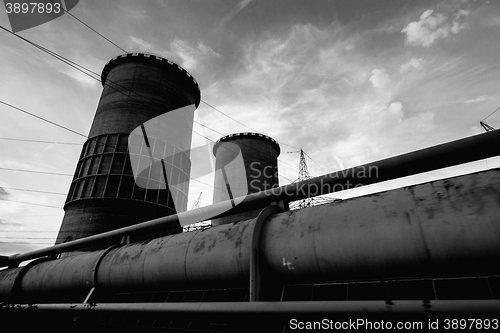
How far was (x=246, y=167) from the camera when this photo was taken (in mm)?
25719

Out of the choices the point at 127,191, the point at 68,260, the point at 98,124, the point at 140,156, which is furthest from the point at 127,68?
the point at 68,260

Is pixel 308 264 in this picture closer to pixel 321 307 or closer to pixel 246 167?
pixel 321 307

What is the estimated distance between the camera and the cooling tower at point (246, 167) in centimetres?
2505

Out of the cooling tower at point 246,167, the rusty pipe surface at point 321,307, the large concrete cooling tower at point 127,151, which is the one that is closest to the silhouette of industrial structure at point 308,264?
the rusty pipe surface at point 321,307

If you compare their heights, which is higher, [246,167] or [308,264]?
[246,167]

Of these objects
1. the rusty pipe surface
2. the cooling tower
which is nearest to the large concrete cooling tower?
the cooling tower

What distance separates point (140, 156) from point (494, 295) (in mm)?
14890

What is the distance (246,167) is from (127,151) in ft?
42.8

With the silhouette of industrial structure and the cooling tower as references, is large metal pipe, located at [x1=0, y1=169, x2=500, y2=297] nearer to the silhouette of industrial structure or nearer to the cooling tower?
the silhouette of industrial structure

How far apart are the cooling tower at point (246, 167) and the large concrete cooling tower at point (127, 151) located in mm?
8586

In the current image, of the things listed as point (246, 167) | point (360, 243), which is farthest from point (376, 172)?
point (246, 167)

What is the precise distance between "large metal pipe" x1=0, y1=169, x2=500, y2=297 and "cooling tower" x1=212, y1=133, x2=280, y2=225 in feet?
66.1

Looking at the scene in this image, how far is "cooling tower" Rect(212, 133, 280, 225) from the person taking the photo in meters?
25.1

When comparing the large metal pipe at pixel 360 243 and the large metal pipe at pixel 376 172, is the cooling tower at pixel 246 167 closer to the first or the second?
the large metal pipe at pixel 376 172
